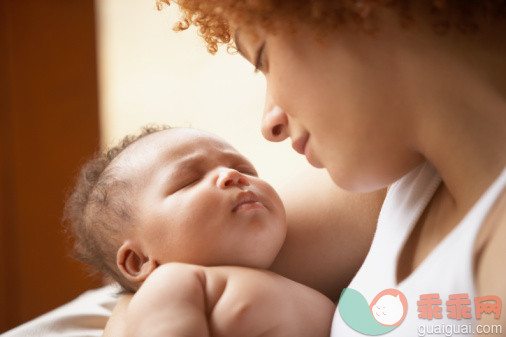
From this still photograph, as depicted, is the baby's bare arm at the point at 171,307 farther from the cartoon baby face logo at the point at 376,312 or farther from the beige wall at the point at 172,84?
the beige wall at the point at 172,84

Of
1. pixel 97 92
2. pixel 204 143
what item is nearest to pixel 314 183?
pixel 204 143

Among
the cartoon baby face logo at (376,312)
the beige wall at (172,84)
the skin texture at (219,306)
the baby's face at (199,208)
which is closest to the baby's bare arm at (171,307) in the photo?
the skin texture at (219,306)

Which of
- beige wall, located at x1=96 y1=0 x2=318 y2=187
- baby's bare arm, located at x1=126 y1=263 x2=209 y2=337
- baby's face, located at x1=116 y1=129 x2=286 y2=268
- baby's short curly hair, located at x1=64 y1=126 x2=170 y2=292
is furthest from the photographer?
beige wall, located at x1=96 y1=0 x2=318 y2=187

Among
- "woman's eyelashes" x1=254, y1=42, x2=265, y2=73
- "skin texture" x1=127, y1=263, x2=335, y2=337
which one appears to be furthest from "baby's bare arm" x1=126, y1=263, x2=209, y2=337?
"woman's eyelashes" x1=254, y1=42, x2=265, y2=73

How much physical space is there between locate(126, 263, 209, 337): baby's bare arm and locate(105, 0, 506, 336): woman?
235mm

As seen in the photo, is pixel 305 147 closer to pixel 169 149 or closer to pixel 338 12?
pixel 338 12

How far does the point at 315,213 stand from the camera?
3.88 feet

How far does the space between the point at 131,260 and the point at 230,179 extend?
0.26 metres

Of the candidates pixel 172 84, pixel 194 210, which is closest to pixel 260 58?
pixel 194 210

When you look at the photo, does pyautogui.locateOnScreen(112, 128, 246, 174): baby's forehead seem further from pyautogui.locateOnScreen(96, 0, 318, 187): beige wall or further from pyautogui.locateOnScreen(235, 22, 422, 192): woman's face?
pyautogui.locateOnScreen(96, 0, 318, 187): beige wall

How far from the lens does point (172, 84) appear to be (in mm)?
2576

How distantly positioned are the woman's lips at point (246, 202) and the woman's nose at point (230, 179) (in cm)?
4

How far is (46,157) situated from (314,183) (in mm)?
1843

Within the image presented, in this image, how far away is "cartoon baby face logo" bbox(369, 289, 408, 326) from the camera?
0.79 metres
